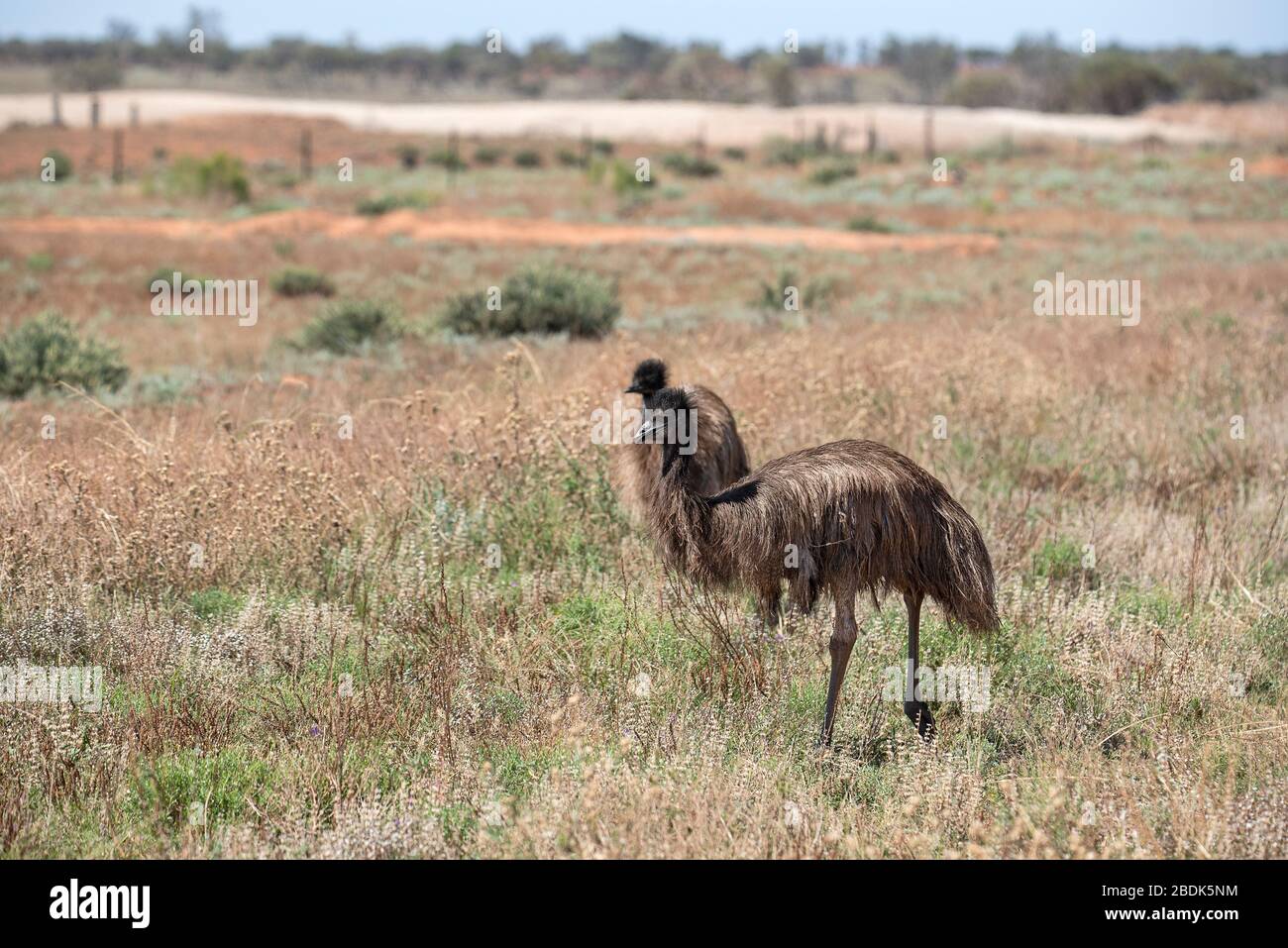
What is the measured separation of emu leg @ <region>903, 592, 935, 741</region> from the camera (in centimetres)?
512

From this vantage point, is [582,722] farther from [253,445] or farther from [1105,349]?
[1105,349]

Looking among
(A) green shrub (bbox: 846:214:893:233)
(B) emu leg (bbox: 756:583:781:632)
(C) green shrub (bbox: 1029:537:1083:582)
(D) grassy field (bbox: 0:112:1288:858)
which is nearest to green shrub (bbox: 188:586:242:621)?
(D) grassy field (bbox: 0:112:1288:858)

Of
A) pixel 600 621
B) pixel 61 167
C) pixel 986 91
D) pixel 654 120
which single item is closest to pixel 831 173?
pixel 61 167

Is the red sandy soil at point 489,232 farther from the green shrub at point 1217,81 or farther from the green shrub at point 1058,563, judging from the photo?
the green shrub at point 1217,81

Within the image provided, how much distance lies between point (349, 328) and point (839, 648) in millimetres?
12123

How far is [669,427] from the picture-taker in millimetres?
5105

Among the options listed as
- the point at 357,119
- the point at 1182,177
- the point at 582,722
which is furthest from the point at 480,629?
the point at 357,119

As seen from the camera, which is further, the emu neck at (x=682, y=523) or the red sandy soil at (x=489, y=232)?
the red sandy soil at (x=489, y=232)

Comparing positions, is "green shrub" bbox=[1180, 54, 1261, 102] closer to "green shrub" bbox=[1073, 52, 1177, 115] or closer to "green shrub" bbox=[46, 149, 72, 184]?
"green shrub" bbox=[1073, 52, 1177, 115]

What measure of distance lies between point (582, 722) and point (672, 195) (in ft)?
130

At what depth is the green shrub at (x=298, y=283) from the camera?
2214cm

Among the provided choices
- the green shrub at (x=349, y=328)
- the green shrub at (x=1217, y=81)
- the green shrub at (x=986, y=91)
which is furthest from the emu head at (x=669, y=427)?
the green shrub at (x=986, y=91)

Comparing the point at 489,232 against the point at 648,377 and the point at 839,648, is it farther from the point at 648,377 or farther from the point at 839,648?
the point at 839,648

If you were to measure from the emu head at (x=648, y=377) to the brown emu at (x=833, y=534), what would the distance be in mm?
378
